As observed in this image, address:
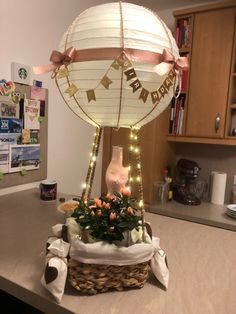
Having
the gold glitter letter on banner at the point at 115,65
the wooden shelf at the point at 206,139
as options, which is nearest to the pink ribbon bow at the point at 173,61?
the gold glitter letter on banner at the point at 115,65

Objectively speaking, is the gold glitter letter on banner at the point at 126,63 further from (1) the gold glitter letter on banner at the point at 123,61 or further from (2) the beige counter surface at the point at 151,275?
(2) the beige counter surface at the point at 151,275

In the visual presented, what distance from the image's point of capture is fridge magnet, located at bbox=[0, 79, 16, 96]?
4.52 feet

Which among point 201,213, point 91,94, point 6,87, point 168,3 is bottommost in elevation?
point 201,213

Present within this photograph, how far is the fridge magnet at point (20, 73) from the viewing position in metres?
1.43

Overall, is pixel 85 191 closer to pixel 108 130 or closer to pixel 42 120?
pixel 42 120

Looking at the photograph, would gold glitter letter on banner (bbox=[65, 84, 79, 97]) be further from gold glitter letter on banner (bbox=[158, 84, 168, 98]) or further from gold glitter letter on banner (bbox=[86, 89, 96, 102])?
gold glitter letter on banner (bbox=[158, 84, 168, 98])

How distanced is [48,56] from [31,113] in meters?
0.41

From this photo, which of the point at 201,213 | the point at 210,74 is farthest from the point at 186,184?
the point at 210,74

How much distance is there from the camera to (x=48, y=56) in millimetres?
1662

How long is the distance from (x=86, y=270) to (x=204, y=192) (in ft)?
5.51

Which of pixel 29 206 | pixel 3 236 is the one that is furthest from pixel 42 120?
pixel 3 236

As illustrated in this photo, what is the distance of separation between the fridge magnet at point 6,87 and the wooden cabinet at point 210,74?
3.98 feet

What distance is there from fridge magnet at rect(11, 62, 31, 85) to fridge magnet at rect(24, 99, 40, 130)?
117mm

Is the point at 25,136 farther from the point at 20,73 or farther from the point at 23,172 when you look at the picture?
the point at 20,73
